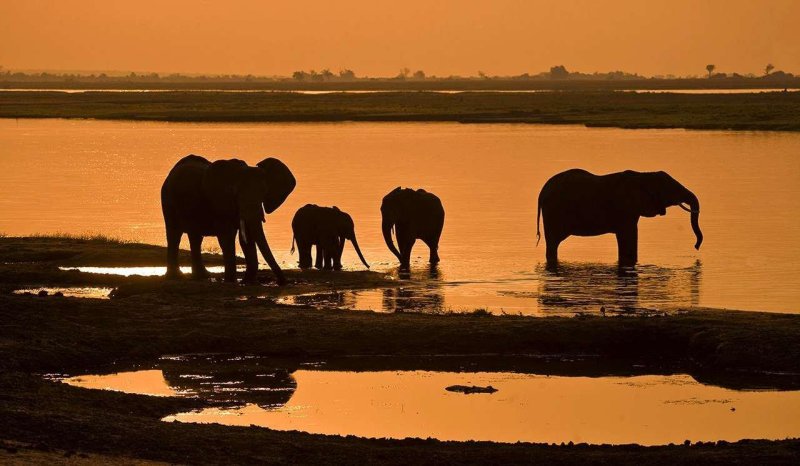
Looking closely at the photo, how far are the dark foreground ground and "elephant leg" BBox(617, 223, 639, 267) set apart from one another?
6.56 meters

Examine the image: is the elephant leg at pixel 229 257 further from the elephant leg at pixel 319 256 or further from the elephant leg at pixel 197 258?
the elephant leg at pixel 319 256

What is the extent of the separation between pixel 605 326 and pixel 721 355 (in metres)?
1.64

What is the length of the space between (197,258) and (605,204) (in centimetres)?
755

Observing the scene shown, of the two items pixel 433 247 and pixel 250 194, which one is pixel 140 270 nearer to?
pixel 250 194

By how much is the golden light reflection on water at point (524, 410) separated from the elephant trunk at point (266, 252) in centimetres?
568

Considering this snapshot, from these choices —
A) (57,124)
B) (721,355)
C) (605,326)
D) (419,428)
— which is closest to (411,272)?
(605,326)

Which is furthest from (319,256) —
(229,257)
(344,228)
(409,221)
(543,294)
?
(543,294)

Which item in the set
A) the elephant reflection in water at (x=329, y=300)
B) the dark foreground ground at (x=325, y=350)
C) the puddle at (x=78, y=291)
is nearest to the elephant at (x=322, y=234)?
the elephant reflection in water at (x=329, y=300)

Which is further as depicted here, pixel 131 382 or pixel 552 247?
pixel 552 247

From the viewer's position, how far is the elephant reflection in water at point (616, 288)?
2067 cm

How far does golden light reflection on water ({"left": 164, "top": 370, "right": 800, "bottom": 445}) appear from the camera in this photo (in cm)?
1384

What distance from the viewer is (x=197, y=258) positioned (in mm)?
22422

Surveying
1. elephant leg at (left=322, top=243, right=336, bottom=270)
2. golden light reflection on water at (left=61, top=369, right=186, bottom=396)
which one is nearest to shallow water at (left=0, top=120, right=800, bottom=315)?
elephant leg at (left=322, top=243, right=336, bottom=270)

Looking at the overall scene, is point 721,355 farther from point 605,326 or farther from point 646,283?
point 646,283
